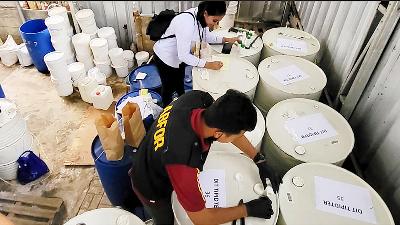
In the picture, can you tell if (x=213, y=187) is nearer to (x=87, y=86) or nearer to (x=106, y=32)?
(x=87, y=86)

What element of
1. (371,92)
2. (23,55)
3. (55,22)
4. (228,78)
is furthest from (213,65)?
(23,55)

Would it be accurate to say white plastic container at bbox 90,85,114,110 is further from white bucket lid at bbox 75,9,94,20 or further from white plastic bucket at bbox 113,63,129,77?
white bucket lid at bbox 75,9,94,20

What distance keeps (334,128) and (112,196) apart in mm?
2330

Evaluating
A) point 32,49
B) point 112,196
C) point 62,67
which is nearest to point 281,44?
point 112,196

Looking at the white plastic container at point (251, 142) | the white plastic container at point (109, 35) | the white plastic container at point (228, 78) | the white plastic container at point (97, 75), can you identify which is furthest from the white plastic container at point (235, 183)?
the white plastic container at point (109, 35)

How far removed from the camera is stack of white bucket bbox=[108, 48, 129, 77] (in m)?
5.23

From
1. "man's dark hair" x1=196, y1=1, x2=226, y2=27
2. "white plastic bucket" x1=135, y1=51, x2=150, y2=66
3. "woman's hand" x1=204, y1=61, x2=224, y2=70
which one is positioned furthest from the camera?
"white plastic bucket" x1=135, y1=51, x2=150, y2=66

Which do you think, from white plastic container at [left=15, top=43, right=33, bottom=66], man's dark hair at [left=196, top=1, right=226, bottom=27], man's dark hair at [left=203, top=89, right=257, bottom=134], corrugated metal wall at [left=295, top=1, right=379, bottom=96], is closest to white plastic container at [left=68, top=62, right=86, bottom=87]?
white plastic container at [left=15, top=43, right=33, bottom=66]

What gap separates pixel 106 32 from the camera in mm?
5328

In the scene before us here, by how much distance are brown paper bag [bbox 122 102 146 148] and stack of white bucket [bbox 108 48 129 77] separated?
2687 millimetres

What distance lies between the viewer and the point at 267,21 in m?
5.16

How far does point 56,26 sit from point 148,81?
6.96 ft

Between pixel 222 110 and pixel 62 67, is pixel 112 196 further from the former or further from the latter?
pixel 62 67

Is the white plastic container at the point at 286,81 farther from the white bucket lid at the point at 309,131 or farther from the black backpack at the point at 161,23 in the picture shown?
the black backpack at the point at 161,23
